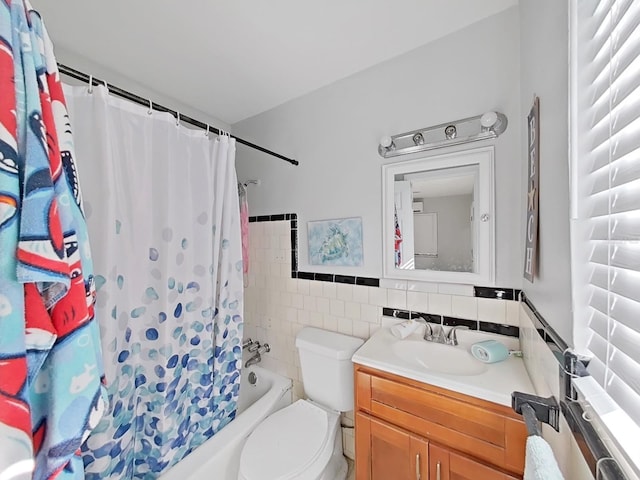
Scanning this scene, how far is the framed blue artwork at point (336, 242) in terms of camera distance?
1589mm

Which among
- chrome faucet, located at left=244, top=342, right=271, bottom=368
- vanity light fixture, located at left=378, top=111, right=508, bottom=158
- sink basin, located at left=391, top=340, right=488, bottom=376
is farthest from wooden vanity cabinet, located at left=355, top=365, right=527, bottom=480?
vanity light fixture, located at left=378, top=111, right=508, bottom=158

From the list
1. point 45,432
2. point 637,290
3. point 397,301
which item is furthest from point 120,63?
point 637,290

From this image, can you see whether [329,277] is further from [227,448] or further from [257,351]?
[227,448]

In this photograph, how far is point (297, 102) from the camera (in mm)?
1826

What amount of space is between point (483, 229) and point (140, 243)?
1.68 meters

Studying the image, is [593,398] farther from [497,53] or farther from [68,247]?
[497,53]

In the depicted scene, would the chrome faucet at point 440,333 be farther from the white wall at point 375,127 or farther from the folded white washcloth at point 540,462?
the folded white washcloth at point 540,462

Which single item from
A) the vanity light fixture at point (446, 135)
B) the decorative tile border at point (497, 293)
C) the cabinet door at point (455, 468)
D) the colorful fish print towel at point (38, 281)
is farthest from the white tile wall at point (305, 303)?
the colorful fish print towel at point (38, 281)

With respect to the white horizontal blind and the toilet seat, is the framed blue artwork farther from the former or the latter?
the white horizontal blind

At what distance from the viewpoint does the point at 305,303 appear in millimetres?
1793

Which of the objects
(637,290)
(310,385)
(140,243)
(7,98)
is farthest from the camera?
(310,385)

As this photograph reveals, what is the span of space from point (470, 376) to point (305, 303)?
1.09 meters

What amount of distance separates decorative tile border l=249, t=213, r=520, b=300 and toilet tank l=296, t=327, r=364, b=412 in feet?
1.18

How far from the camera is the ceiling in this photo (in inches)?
44.4
